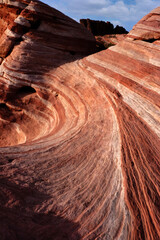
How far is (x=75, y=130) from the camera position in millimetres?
6332

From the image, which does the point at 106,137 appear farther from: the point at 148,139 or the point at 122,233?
the point at 122,233

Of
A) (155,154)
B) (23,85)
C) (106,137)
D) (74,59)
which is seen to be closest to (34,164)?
(106,137)

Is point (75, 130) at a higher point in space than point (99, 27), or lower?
lower

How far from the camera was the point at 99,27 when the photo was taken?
156 ft

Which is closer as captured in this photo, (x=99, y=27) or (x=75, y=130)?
(x=75, y=130)

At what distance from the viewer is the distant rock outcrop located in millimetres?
45781

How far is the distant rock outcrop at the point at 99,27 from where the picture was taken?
4578 centimetres

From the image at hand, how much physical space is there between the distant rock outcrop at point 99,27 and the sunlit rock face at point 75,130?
3803 centimetres

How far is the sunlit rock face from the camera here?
11.6 feet

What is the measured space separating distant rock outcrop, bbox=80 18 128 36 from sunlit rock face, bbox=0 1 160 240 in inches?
1497

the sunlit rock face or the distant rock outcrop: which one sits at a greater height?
the distant rock outcrop

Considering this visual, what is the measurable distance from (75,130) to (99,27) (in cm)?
4778

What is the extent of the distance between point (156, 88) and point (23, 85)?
6.92 metres

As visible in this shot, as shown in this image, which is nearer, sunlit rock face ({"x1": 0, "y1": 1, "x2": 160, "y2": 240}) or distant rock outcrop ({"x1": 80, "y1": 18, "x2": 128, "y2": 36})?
sunlit rock face ({"x1": 0, "y1": 1, "x2": 160, "y2": 240})
